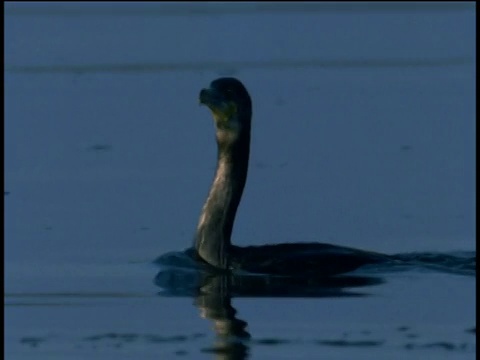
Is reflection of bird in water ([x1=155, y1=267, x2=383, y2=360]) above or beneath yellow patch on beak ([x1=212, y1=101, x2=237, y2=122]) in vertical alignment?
beneath

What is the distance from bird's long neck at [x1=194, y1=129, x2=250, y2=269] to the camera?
14.8 m

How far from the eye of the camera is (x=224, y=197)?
1491 cm

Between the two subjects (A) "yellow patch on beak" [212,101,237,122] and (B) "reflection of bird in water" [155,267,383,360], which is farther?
(A) "yellow patch on beak" [212,101,237,122]

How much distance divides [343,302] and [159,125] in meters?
6.75

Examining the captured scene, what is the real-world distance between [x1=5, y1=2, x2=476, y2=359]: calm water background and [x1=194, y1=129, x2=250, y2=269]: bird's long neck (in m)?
0.33

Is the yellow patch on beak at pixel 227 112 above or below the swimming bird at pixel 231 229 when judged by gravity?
above

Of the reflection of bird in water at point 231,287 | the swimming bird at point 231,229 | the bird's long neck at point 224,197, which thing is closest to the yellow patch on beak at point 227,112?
the swimming bird at point 231,229

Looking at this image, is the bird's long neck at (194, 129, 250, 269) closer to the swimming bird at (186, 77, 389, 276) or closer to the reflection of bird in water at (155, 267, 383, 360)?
the swimming bird at (186, 77, 389, 276)

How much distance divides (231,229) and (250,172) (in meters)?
2.99

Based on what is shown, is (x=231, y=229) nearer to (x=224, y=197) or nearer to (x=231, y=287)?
(x=224, y=197)

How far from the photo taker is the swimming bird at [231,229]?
14312 mm

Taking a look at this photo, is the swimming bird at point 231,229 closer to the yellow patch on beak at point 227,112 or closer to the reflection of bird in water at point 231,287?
the yellow patch on beak at point 227,112

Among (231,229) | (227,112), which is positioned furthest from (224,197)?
(227,112)

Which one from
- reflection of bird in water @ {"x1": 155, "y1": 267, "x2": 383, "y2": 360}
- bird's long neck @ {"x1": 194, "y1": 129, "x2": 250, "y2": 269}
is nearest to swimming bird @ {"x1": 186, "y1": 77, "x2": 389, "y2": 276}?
bird's long neck @ {"x1": 194, "y1": 129, "x2": 250, "y2": 269}
